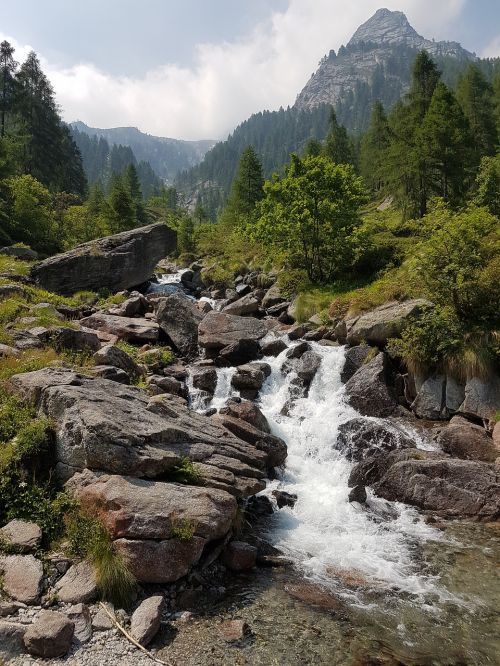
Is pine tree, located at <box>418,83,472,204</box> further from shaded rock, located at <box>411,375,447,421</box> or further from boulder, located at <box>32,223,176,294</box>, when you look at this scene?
shaded rock, located at <box>411,375,447,421</box>

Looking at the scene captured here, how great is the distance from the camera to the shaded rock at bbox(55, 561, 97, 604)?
24.6 feet

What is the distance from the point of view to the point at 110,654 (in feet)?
21.8

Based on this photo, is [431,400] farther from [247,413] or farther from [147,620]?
[147,620]

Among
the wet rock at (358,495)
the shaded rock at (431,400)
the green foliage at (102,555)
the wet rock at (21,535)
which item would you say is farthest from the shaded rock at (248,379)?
the wet rock at (21,535)

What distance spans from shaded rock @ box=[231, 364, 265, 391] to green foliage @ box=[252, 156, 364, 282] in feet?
41.3

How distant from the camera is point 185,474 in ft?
34.0

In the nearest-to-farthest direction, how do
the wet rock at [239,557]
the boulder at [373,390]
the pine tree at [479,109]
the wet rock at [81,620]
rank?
1. the wet rock at [81,620]
2. the wet rock at [239,557]
3. the boulder at [373,390]
4. the pine tree at [479,109]

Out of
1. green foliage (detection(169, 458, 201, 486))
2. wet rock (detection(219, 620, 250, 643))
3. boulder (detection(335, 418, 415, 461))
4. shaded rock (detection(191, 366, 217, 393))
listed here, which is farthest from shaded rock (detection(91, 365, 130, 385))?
wet rock (detection(219, 620, 250, 643))

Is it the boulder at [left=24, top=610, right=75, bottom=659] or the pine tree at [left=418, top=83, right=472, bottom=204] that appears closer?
the boulder at [left=24, top=610, right=75, bottom=659]

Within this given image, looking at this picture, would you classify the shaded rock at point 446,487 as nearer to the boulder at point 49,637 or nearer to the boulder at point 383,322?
the boulder at point 383,322

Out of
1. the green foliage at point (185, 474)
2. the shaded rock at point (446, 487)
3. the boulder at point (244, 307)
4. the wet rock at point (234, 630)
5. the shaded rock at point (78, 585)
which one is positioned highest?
the boulder at point (244, 307)

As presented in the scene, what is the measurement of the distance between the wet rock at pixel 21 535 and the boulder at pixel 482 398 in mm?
14593

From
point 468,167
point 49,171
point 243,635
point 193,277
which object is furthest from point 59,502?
point 49,171

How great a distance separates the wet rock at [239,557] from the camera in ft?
31.2
